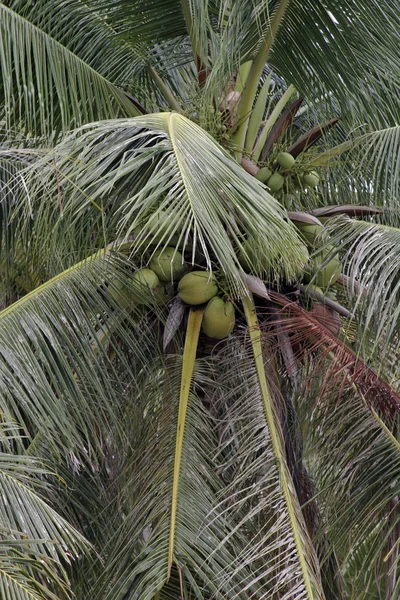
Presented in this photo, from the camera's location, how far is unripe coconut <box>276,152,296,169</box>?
4406 millimetres

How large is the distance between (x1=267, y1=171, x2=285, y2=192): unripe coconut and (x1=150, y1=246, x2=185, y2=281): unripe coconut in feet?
2.23

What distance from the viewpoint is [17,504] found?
114 inches

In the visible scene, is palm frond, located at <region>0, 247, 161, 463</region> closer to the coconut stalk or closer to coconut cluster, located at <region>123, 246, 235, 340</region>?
coconut cluster, located at <region>123, 246, 235, 340</region>

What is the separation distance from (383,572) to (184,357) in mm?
1296

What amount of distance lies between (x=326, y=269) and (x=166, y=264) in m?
0.76

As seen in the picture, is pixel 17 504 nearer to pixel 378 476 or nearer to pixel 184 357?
pixel 184 357

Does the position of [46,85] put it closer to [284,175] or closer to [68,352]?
[284,175]

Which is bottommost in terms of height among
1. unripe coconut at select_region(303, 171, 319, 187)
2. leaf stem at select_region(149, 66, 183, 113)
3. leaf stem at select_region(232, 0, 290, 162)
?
unripe coconut at select_region(303, 171, 319, 187)

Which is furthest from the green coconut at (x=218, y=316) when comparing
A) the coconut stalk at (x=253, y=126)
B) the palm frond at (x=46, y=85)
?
the palm frond at (x=46, y=85)

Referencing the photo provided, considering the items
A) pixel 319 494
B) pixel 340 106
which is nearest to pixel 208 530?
pixel 319 494

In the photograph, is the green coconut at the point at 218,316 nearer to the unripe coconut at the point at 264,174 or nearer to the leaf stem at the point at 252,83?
the unripe coconut at the point at 264,174

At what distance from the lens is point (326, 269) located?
419 cm

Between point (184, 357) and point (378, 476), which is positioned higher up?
point (184, 357)

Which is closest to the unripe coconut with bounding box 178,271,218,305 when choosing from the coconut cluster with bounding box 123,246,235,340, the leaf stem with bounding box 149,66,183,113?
the coconut cluster with bounding box 123,246,235,340
